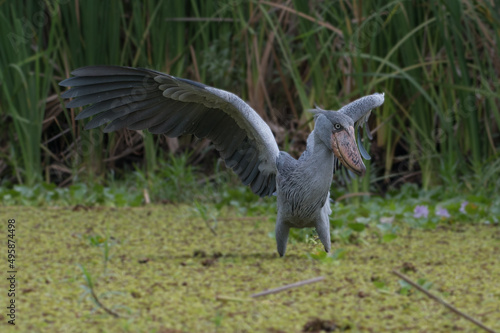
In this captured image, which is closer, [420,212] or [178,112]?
[178,112]

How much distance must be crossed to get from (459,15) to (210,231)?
1.79m

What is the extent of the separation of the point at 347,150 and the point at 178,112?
66 centimetres

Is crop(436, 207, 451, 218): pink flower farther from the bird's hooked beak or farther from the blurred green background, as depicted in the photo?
the bird's hooked beak

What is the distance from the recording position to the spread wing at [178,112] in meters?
1.56

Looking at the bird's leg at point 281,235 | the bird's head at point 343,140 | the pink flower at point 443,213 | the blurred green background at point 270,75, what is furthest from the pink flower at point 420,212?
the bird's head at point 343,140

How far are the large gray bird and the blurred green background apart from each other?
231 cm

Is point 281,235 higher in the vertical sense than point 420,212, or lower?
higher

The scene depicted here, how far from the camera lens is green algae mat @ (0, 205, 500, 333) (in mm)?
2193

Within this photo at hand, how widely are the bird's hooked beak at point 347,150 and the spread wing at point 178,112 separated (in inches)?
14.1

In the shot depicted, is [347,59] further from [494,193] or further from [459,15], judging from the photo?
[494,193]

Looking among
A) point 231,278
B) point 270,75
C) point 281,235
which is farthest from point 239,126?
point 270,75

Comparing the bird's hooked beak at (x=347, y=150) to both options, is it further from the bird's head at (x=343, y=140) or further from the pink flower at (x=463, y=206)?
the pink flower at (x=463, y=206)

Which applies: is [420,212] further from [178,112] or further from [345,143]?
[345,143]

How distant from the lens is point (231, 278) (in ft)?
9.02
